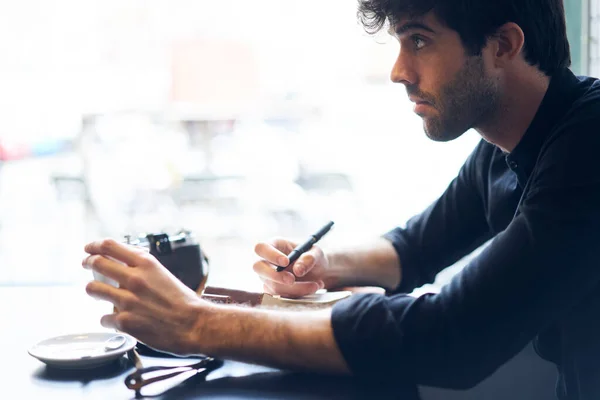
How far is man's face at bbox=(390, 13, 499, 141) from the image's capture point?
109 cm

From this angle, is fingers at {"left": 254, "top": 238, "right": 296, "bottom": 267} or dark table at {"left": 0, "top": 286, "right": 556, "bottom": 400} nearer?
dark table at {"left": 0, "top": 286, "right": 556, "bottom": 400}

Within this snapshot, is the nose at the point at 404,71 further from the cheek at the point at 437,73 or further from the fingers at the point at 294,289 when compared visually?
the fingers at the point at 294,289

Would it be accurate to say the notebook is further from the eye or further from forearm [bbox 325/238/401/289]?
the eye

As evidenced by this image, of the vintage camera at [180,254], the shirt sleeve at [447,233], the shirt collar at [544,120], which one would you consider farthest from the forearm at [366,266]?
the shirt collar at [544,120]

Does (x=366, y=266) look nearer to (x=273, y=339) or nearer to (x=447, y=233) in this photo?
(x=447, y=233)

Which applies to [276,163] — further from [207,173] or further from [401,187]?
[401,187]

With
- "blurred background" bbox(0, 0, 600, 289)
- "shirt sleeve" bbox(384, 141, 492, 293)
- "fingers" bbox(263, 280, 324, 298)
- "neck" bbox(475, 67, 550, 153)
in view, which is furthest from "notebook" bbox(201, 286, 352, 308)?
"blurred background" bbox(0, 0, 600, 289)

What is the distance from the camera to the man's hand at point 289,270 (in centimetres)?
117

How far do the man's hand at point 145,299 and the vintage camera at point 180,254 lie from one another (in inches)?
4.2

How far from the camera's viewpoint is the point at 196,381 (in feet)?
2.98

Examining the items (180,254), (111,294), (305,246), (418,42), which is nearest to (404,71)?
(418,42)

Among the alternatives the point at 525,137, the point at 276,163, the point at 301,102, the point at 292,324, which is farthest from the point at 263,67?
the point at 292,324

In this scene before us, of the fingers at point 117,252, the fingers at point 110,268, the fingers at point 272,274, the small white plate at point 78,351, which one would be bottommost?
the small white plate at point 78,351

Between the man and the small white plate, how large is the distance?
0.15 ft
